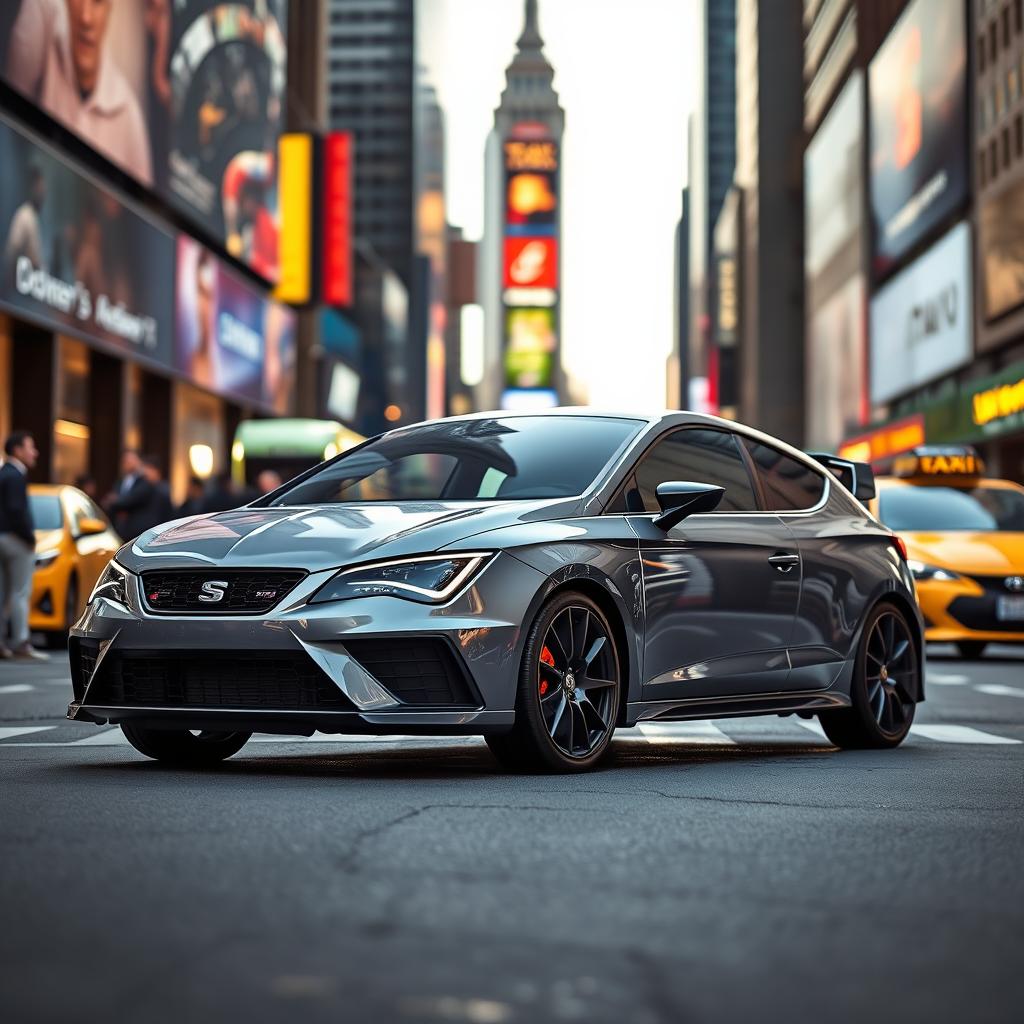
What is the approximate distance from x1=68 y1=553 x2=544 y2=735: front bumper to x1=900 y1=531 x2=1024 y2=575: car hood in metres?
10.3

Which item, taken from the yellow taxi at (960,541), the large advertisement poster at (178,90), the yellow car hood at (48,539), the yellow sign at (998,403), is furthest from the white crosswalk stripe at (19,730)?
the yellow sign at (998,403)

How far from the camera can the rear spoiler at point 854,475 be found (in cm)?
948

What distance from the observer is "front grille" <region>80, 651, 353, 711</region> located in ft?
20.9

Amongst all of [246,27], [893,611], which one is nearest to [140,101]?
[246,27]

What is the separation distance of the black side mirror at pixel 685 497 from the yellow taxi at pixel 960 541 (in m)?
9.03

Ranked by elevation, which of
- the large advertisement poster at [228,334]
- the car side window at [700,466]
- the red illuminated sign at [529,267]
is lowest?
the car side window at [700,466]

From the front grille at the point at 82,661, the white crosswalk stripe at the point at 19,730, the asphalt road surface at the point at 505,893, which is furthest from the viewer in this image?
the white crosswalk stripe at the point at 19,730

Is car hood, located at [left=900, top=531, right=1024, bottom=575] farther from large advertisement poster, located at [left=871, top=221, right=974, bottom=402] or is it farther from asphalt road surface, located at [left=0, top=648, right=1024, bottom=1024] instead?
large advertisement poster, located at [left=871, top=221, right=974, bottom=402]

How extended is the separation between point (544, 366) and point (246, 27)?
381 feet

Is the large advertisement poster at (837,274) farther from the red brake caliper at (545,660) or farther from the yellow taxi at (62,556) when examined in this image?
the red brake caliper at (545,660)

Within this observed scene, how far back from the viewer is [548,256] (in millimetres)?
166500

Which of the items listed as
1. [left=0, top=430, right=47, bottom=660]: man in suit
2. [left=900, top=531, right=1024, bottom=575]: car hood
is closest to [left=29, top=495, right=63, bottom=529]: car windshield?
[left=0, top=430, right=47, bottom=660]: man in suit

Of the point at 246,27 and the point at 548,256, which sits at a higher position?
the point at 548,256

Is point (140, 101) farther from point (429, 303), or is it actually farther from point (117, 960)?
point (429, 303)
